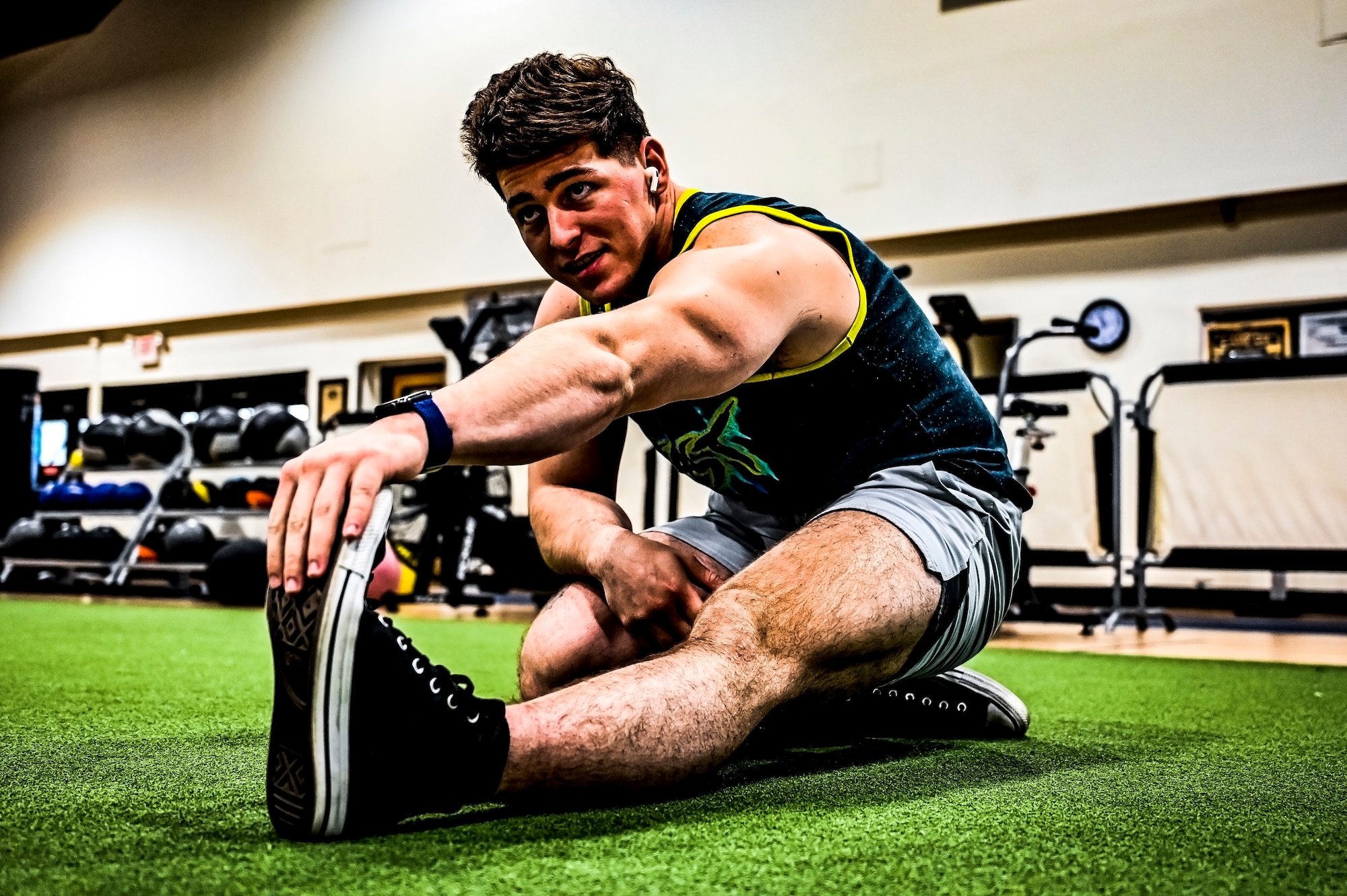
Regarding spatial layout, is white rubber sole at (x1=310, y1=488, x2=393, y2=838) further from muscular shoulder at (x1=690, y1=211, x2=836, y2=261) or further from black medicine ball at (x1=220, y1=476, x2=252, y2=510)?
black medicine ball at (x1=220, y1=476, x2=252, y2=510)

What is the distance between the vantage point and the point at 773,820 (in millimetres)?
1037

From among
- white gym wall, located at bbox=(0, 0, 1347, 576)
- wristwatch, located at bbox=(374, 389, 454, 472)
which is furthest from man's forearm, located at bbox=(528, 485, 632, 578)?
white gym wall, located at bbox=(0, 0, 1347, 576)

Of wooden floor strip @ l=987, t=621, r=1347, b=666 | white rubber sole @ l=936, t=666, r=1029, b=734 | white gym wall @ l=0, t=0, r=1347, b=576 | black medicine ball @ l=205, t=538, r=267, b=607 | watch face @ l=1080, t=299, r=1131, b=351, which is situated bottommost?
wooden floor strip @ l=987, t=621, r=1347, b=666

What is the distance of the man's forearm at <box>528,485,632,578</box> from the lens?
4.97 feet

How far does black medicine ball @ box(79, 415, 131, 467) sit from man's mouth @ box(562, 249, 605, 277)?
628cm

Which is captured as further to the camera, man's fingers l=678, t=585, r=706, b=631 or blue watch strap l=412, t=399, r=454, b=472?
man's fingers l=678, t=585, r=706, b=631

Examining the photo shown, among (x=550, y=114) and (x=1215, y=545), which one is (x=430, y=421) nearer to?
(x=550, y=114)

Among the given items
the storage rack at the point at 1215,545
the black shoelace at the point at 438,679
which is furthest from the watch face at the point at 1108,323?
the black shoelace at the point at 438,679

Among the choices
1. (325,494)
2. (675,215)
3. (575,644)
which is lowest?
(575,644)

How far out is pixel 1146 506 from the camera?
480 cm

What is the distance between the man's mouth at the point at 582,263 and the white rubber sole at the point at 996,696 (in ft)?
2.60

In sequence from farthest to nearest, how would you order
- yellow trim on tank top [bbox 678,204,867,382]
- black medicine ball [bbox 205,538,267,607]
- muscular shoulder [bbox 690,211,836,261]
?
black medicine ball [bbox 205,538,267,607] < yellow trim on tank top [bbox 678,204,867,382] < muscular shoulder [bbox 690,211,836,261]

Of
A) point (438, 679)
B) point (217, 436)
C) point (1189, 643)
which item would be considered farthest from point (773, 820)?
point (217, 436)

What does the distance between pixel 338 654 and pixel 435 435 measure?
189 mm
